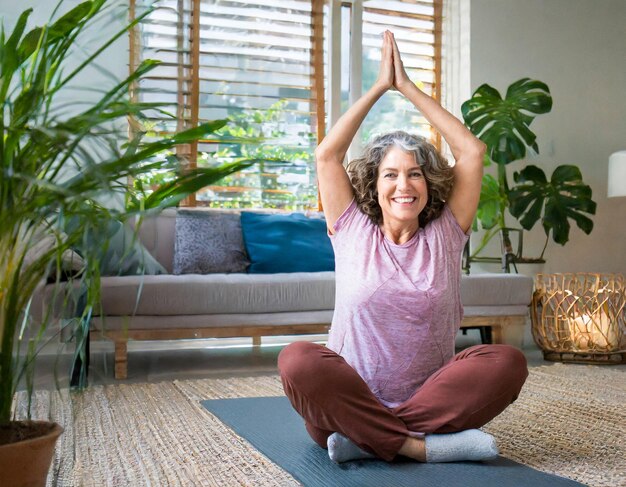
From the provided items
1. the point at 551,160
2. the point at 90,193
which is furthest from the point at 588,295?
the point at 90,193

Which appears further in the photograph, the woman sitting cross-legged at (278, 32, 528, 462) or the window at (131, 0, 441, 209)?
the window at (131, 0, 441, 209)

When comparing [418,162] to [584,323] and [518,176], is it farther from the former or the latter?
[518,176]

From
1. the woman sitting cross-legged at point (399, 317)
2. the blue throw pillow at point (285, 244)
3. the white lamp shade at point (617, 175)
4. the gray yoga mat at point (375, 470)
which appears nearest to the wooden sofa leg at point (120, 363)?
the blue throw pillow at point (285, 244)

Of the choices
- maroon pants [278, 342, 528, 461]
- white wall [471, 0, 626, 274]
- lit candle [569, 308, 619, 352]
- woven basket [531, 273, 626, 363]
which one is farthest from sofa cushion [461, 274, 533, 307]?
maroon pants [278, 342, 528, 461]

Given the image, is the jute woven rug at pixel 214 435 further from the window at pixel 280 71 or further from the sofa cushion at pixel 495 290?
the window at pixel 280 71

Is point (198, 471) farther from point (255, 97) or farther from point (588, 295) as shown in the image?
point (255, 97)

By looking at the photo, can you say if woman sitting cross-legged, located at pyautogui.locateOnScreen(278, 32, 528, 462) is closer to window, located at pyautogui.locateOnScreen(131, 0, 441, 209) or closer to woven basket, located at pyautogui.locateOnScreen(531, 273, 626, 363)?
woven basket, located at pyautogui.locateOnScreen(531, 273, 626, 363)

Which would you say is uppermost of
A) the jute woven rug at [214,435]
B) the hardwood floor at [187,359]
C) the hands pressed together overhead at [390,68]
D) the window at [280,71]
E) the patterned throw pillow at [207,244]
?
the window at [280,71]

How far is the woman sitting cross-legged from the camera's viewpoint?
2039 millimetres

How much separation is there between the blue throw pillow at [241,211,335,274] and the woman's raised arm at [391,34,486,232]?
88.6 inches

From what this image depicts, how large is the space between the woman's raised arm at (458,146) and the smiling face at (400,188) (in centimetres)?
11

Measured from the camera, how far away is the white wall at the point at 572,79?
5723 mm

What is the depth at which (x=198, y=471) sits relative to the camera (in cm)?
201

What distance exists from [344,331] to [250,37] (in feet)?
11.7
